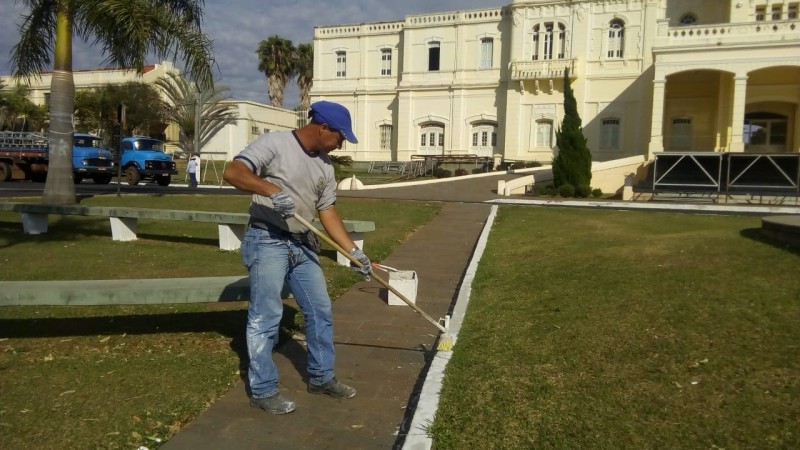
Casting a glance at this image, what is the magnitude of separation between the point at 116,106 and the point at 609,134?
33260mm

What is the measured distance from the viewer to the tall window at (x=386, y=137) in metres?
40.8

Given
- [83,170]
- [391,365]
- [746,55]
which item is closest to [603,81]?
[746,55]

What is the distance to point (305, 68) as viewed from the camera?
162ft

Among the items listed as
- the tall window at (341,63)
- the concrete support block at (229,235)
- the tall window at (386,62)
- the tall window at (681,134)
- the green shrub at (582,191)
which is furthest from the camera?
the tall window at (341,63)

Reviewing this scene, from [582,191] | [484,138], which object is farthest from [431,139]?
[582,191]

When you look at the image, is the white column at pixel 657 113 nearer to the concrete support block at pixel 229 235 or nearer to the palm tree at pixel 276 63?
the concrete support block at pixel 229 235

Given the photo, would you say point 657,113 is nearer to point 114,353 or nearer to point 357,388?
point 357,388

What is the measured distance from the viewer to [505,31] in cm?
3644

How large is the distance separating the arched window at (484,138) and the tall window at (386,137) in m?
6.03

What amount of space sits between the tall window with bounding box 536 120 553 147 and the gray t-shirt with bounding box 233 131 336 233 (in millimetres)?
32967

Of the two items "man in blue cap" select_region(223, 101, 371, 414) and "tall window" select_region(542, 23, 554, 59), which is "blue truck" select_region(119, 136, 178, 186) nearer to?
"tall window" select_region(542, 23, 554, 59)

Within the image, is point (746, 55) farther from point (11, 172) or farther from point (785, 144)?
point (11, 172)

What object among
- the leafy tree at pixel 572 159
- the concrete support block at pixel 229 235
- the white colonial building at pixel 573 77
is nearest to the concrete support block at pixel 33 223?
the concrete support block at pixel 229 235

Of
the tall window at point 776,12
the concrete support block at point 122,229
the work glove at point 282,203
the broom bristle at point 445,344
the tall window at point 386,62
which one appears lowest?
the broom bristle at point 445,344
